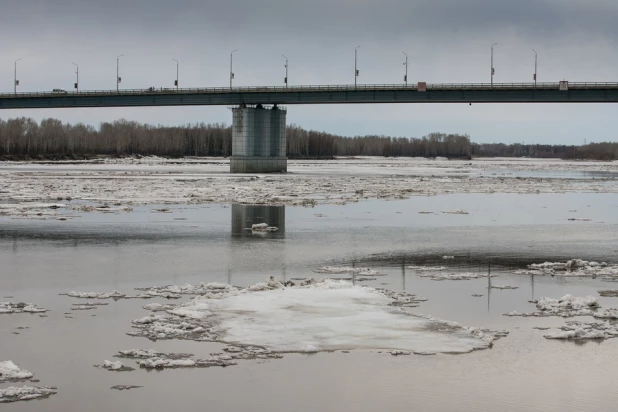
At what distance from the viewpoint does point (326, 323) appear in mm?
14570

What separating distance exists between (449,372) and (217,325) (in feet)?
13.7

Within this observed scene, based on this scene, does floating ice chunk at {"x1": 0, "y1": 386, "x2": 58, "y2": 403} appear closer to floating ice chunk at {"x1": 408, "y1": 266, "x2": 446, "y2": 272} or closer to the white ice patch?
the white ice patch

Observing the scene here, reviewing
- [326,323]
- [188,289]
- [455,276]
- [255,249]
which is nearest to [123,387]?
[326,323]

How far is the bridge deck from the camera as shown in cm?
9912

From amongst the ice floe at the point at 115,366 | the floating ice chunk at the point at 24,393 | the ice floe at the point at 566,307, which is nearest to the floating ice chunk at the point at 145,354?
the ice floe at the point at 115,366

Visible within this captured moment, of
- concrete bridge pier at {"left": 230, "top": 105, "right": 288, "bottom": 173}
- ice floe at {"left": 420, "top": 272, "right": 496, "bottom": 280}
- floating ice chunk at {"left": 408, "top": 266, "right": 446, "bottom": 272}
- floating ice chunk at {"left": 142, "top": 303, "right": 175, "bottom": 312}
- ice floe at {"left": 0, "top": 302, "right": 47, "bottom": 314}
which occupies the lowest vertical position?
ice floe at {"left": 0, "top": 302, "right": 47, "bottom": 314}

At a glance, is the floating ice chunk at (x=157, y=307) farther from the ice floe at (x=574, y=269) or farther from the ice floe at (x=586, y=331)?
the ice floe at (x=574, y=269)

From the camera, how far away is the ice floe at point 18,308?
15.4 metres

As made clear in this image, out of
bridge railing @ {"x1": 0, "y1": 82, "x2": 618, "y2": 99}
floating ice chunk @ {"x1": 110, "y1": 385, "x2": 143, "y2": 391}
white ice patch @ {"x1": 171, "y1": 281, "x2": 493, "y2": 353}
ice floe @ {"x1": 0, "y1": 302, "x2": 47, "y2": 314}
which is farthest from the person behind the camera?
bridge railing @ {"x1": 0, "y1": 82, "x2": 618, "y2": 99}

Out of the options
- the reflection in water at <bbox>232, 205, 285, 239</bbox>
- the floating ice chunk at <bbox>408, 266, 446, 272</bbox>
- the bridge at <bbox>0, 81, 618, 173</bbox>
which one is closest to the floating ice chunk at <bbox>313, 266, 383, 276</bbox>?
the floating ice chunk at <bbox>408, 266, 446, 272</bbox>

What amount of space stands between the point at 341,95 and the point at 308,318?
92617mm

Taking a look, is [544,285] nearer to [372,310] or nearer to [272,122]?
[372,310]

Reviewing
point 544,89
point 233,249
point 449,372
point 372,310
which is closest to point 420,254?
point 233,249

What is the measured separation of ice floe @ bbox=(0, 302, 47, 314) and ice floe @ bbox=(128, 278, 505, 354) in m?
2.26
